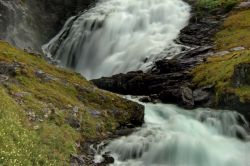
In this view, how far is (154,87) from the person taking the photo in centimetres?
4134

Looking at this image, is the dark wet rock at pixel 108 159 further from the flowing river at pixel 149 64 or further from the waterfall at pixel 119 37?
the waterfall at pixel 119 37

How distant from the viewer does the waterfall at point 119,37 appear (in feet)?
173

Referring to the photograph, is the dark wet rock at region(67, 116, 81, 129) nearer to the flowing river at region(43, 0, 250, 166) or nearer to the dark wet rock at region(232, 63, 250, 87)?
the flowing river at region(43, 0, 250, 166)

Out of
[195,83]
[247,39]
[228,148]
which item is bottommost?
[228,148]

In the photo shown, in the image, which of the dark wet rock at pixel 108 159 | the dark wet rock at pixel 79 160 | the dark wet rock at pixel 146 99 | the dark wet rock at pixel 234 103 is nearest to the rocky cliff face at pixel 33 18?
the dark wet rock at pixel 146 99

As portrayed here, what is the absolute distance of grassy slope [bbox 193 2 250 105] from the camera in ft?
119

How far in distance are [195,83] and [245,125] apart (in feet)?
30.0

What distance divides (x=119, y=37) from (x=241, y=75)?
25.3 metres

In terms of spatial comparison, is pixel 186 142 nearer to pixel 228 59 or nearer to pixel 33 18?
pixel 228 59

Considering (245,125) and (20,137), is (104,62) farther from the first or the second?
(20,137)

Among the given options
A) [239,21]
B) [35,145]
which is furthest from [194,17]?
[35,145]

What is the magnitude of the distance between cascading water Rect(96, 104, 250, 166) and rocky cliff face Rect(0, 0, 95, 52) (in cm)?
2633

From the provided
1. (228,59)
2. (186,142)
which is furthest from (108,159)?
(228,59)

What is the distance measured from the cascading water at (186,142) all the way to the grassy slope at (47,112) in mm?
1968
